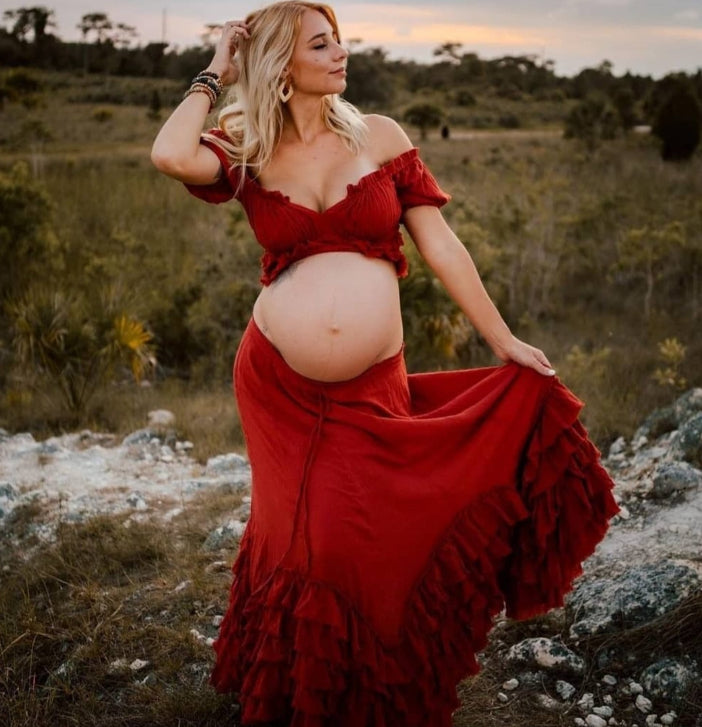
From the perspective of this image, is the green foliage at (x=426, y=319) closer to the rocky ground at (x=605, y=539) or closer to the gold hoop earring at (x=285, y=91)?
the rocky ground at (x=605, y=539)

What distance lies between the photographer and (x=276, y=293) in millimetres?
2873

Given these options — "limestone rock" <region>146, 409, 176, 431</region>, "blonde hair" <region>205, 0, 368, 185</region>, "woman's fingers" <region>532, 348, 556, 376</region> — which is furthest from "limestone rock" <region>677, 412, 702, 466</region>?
"limestone rock" <region>146, 409, 176, 431</region>

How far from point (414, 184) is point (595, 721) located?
2087 millimetres

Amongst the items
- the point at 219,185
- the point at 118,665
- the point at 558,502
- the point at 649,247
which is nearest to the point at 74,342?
the point at 118,665

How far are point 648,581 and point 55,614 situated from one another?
8.93 feet

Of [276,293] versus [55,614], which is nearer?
[276,293]

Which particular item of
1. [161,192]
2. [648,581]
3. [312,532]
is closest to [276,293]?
[312,532]

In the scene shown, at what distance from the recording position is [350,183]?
2855mm

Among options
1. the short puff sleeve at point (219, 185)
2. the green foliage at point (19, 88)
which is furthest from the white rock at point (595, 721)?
the green foliage at point (19, 88)

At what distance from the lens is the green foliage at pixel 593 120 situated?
78.9 feet

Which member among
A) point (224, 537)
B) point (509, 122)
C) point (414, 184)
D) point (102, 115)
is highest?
point (509, 122)

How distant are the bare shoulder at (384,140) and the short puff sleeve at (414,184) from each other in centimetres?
6

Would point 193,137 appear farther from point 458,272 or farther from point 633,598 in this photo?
point 633,598

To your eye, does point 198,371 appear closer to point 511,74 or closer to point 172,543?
point 172,543
